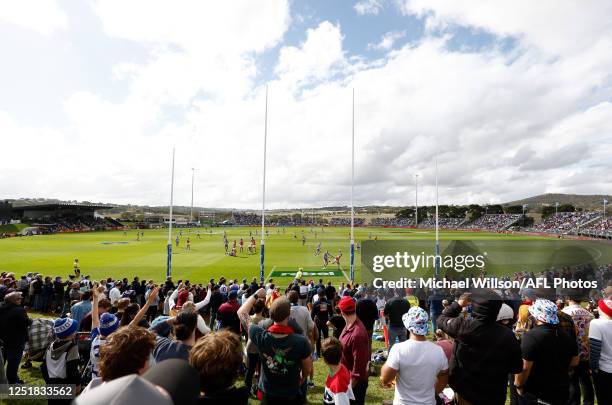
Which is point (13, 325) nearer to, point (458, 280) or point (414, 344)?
point (414, 344)

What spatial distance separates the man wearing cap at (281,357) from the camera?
387cm

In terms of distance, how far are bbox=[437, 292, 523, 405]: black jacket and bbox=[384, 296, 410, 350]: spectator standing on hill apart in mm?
3993

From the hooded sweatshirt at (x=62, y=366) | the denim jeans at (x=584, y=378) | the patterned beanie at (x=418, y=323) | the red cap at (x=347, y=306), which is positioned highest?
the patterned beanie at (x=418, y=323)

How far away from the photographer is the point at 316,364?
890 centimetres

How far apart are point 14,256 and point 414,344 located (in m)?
48.9

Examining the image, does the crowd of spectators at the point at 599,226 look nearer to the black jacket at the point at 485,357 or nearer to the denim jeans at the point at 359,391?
the black jacket at the point at 485,357

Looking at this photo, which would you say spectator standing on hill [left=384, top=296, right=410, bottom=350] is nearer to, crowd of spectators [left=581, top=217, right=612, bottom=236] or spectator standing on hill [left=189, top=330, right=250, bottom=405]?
spectator standing on hill [left=189, top=330, right=250, bottom=405]

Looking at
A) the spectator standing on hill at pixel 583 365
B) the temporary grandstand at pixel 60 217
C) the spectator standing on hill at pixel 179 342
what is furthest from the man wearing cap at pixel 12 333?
the temporary grandstand at pixel 60 217

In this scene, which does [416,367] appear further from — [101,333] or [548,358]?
[101,333]

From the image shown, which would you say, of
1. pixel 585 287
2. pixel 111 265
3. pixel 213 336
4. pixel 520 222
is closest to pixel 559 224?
pixel 520 222

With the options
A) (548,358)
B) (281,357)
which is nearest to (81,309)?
(281,357)

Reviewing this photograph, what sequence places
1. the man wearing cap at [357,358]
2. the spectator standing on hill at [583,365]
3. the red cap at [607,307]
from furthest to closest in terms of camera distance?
the spectator standing on hill at [583,365] → the red cap at [607,307] → the man wearing cap at [357,358]

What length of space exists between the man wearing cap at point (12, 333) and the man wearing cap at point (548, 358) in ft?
29.7

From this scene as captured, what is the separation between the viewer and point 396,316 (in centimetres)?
820
